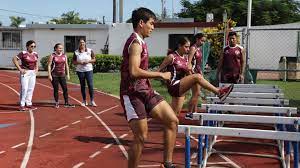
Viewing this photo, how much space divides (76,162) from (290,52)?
72.8 feet

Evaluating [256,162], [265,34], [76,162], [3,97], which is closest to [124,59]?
[76,162]

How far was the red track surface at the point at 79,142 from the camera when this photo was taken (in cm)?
709

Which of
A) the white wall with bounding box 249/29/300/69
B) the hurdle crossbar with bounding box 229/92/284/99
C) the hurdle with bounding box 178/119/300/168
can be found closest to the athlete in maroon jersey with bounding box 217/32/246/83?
the hurdle crossbar with bounding box 229/92/284/99

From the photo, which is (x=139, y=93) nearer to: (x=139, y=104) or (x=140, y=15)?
(x=139, y=104)

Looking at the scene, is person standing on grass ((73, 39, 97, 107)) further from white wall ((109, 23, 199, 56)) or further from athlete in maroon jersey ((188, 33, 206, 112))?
white wall ((109, 23, 199, 56))

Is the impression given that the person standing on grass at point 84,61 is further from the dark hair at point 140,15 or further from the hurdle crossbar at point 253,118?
the dark hair at point 140,15

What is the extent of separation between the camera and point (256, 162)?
Answer: 23.1 ft

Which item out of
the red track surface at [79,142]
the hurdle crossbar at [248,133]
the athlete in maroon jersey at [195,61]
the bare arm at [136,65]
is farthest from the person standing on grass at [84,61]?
the hurdle crossbar at [248,133]

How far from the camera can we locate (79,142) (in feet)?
28.2

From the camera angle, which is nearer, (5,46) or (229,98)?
(229,98)

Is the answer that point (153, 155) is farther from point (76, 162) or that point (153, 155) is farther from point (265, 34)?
point (265, 34)

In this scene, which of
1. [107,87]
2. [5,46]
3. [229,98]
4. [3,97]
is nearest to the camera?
[229,98]

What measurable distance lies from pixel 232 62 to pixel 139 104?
16.7 feet

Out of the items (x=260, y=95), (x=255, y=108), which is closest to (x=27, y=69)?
(x=260, y=95)
